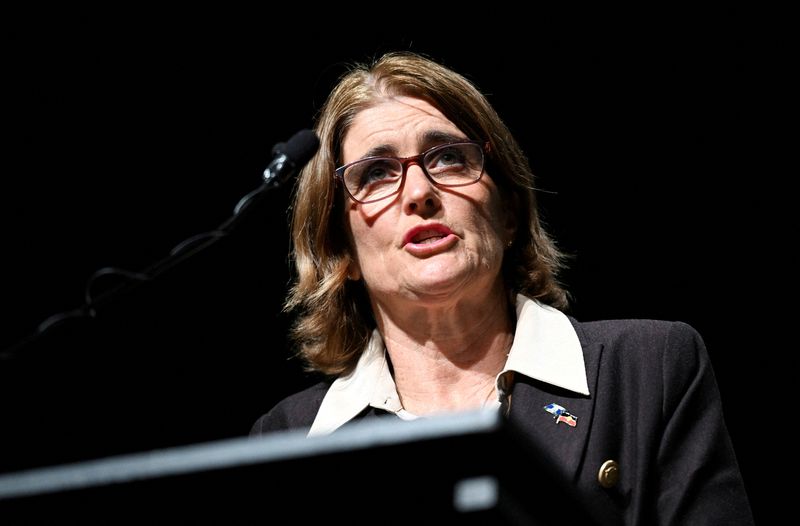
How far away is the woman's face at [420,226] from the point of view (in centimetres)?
235

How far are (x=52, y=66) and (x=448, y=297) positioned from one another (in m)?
1.56

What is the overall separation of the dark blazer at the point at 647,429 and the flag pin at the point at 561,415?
1cm

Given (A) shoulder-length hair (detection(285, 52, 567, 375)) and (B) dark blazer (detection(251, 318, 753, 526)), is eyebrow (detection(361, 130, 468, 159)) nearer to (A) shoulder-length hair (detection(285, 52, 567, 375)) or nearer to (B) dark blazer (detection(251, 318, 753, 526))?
(A) shoulder-length hair (detection(285, 52, 567, 375))

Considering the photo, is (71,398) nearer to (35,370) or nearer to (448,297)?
(35,370)

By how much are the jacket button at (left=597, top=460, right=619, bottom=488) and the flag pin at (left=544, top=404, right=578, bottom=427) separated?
12cm

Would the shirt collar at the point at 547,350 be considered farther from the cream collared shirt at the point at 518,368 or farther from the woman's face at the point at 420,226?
the woman's face at the point at 420,226

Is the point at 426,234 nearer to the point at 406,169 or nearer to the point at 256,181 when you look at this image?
the point at 406,169

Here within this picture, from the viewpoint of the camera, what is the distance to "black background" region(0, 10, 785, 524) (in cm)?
294

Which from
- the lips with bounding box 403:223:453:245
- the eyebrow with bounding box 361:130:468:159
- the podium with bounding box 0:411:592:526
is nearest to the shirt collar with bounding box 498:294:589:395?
the lips with bounding box 403:223:453:245

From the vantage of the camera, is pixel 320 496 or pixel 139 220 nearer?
pixel 320 496

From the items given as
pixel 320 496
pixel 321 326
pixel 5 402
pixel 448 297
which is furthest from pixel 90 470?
pixel 5 402

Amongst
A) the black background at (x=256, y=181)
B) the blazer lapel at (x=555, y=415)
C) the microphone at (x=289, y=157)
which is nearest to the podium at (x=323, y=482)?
the microphone at (x=289, y=157)

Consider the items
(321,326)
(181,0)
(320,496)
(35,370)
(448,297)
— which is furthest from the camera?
(181,0)

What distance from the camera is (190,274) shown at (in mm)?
3328
